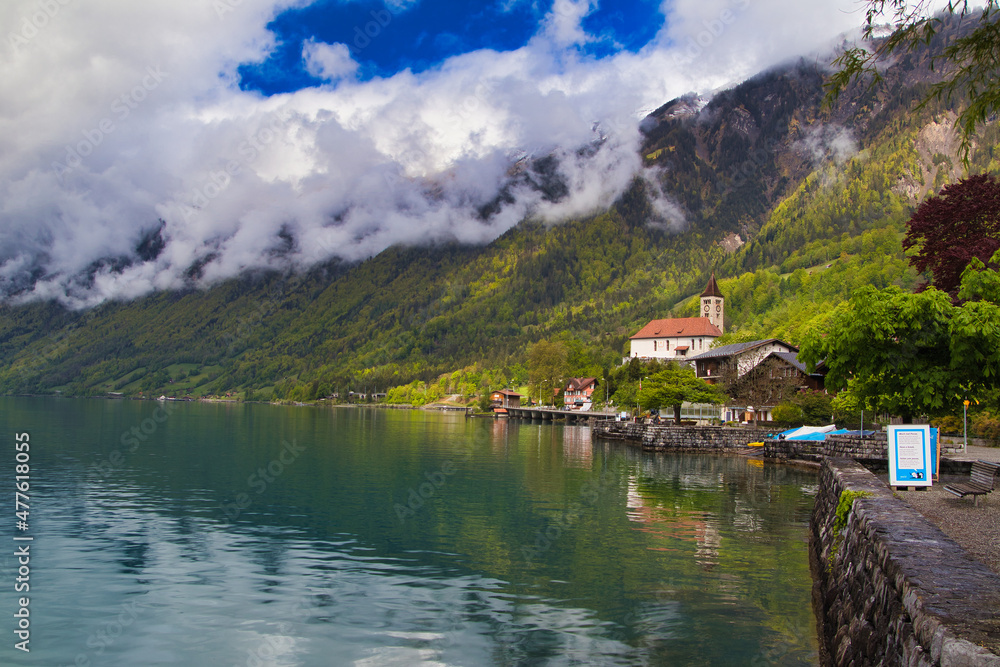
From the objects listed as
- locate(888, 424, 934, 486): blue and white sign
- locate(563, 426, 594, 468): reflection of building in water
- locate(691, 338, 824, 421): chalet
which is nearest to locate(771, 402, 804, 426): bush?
locate(691, 338, 824, 421): chalet

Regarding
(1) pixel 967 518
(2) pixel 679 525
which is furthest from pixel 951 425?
(1) pixel 967 518

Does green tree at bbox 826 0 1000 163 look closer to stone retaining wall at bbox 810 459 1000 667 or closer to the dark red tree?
stone retaining wall at bbox 810 459 1000 667

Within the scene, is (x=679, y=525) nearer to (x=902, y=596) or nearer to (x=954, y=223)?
(x=902, y=596)

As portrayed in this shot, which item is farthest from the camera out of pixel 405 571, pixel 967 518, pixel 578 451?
pixel 578 451

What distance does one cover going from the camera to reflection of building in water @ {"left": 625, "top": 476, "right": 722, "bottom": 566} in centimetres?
2791

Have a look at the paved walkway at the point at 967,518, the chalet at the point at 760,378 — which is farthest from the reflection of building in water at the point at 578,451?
the paved walkway at the point at 967,518

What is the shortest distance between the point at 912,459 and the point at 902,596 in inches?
741

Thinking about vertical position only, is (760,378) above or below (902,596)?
above

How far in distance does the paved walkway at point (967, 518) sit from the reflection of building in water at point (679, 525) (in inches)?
283

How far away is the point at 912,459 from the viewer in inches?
1049

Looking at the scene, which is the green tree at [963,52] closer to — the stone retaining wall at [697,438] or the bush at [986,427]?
the bush at [986,427]

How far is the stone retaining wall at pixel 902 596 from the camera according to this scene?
8227mm

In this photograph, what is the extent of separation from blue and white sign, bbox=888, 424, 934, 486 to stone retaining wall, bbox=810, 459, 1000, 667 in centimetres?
721

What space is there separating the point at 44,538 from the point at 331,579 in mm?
14085
